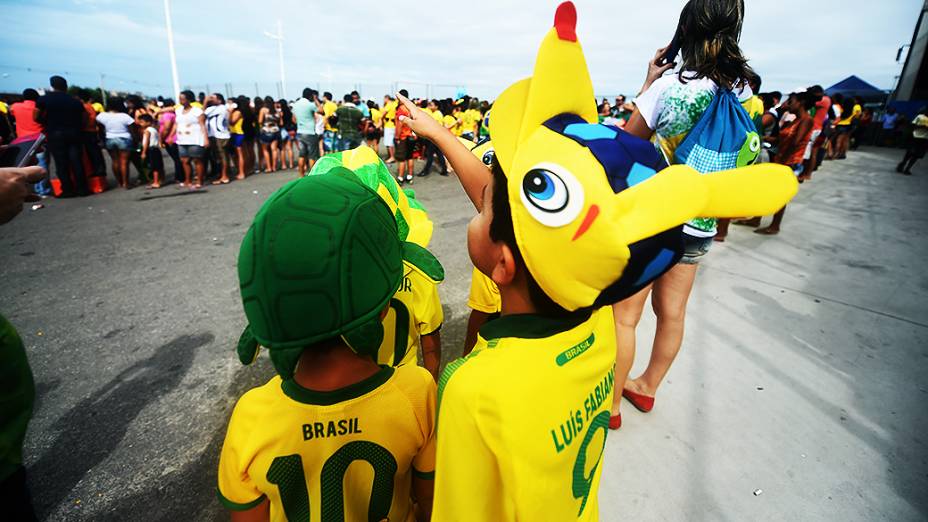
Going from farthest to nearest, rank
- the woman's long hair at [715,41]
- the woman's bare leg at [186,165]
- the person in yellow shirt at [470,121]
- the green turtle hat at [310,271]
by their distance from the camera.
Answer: the person in yellow shirt at [470,121] < the woman's bare leg at [186,165] < the woman's long hair at [715,41] < the green turtle hat at [310,271]

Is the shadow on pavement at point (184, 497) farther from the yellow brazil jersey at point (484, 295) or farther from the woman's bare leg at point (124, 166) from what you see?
the woman's bare leg at point (124, 166)

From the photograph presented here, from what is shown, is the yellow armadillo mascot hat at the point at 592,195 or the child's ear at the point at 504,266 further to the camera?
the child's ear at the point at 504,266

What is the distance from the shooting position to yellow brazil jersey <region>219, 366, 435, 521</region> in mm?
942

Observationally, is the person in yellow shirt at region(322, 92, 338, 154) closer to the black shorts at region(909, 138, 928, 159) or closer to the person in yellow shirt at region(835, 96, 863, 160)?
the person in yellow shirt at region(835, 96, 863, 160)

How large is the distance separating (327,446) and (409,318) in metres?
0.69

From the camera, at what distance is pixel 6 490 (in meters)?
1.11

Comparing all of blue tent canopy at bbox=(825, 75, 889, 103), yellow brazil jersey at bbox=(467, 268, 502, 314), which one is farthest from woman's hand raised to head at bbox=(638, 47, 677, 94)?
blue tent canopy at bbox=(825, 75, 889, 103)

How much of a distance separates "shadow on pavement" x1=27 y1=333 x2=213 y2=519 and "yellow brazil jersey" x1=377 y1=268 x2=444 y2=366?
172 centimetres

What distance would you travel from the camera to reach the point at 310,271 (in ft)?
2.68

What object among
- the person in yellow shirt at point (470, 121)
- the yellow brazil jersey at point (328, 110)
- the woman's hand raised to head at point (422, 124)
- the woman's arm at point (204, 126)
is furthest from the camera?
the person in yellow shirt at point (470, 121)

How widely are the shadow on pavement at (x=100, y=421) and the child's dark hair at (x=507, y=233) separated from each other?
7.85 ft

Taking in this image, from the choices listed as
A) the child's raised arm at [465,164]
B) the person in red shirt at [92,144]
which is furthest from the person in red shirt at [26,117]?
the child's raised arm at [465,164]

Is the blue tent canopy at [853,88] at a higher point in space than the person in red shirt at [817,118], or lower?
higher

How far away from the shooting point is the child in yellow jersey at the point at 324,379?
2.72ft
